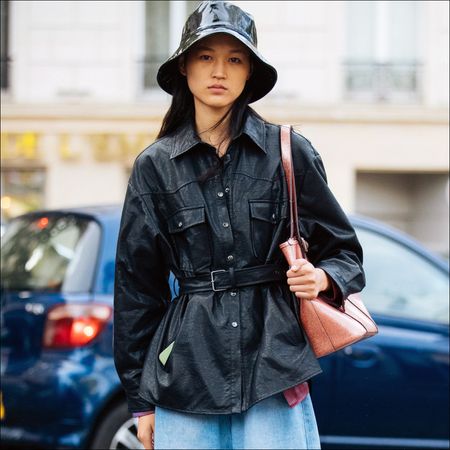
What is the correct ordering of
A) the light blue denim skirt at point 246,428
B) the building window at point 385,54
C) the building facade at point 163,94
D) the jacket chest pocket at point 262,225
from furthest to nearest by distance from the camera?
the building window at point 385,54 → the building facade at point 163,94 → the jacket chest pocket at point 262,225 → the light blue denim skirt at point 246,428

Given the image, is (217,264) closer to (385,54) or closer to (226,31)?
(226,31)

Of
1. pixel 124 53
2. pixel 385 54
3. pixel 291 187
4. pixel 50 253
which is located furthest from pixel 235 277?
pixel 385 54

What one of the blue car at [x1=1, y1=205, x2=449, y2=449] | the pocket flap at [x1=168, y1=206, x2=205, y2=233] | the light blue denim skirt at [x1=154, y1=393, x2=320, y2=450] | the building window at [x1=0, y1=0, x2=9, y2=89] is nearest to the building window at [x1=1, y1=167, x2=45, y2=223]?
the building window at [x1=0, y1=0, x2=9, y2=89]

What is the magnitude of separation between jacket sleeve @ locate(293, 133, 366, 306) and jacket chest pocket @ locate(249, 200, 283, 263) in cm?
10

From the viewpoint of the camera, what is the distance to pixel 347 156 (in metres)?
14.3

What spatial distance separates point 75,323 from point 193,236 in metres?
2.32

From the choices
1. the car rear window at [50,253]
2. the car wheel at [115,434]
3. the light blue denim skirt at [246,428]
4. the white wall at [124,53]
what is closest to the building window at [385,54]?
the white wall at [124,53]

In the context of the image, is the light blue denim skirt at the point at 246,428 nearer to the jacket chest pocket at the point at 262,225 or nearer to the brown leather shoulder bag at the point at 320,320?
the brown leather shoulder bag at the point at 320,320

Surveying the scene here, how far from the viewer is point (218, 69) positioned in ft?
8.91

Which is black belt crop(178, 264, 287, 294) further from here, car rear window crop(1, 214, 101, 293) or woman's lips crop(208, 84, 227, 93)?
car rear window crop(1, 214, 101, 293)

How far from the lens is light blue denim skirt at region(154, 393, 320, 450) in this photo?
8.38 ft

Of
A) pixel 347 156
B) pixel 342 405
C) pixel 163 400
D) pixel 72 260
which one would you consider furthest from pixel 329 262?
pixel 347 156

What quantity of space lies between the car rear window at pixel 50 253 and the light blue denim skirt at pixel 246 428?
2.40m

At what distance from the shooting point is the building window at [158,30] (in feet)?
47.3
